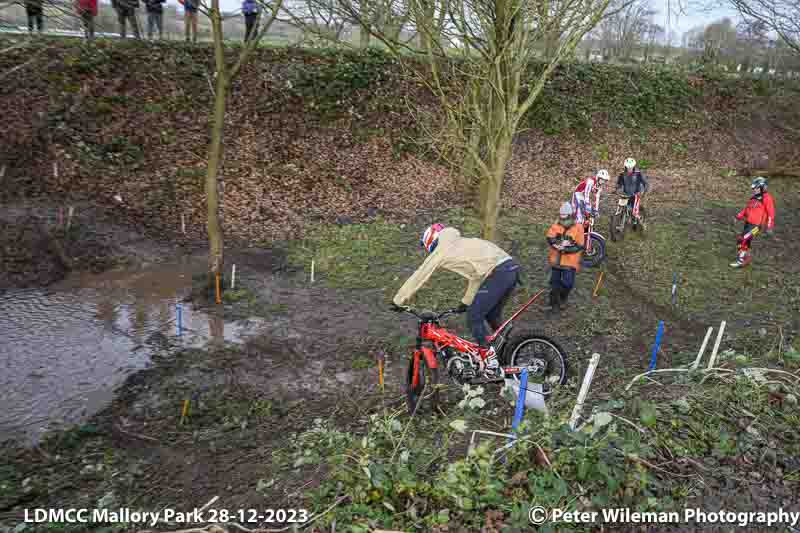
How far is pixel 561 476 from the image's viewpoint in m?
3.89

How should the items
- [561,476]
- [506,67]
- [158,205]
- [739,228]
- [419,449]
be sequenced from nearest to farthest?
[561,476] < [419,449] < [506,67] < [158,205] < [739,228]

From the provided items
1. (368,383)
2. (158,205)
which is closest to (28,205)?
(158,205)

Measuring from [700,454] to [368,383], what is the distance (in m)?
3.92

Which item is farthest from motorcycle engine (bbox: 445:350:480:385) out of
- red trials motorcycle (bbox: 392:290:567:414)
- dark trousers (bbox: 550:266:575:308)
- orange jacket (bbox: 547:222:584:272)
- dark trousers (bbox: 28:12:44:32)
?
dark trousers (bbox: 28:12:44:32)

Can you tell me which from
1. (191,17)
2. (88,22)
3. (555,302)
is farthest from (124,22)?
(555,302)

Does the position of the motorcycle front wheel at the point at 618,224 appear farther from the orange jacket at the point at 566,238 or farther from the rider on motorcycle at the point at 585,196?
the orange jacket at the point at 566,238

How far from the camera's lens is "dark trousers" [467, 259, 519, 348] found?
6.34 metres

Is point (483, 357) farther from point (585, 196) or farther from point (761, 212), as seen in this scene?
point (761, 212)

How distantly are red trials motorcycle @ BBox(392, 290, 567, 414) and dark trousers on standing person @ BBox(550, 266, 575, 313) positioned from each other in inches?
122

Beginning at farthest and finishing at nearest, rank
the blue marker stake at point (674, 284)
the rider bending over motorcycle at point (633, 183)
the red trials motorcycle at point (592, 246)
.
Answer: the rider bending over motorcycle at point (633, 183), the red trials motorcycle at point (592, 246), the blue marker stake at point (674, 284)

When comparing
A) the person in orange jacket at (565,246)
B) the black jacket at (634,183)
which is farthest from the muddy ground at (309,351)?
the black jacket at (634,183)

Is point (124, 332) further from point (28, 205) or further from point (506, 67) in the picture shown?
point (506, 67)

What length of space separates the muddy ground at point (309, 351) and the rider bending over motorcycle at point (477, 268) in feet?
3.22

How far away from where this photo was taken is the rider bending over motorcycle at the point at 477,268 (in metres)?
6.16
